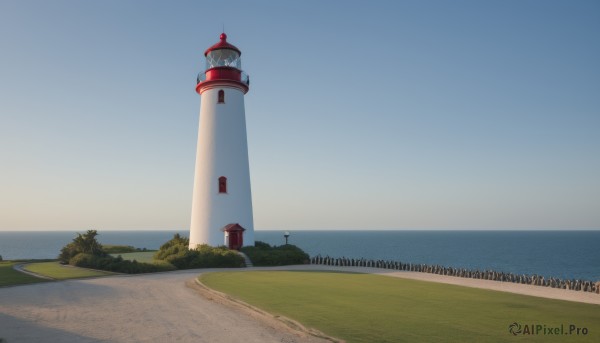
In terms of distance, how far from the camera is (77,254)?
32.0 m

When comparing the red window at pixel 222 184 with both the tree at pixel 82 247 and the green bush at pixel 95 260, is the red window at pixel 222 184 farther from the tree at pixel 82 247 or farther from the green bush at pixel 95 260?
the tree at pixel 82 247

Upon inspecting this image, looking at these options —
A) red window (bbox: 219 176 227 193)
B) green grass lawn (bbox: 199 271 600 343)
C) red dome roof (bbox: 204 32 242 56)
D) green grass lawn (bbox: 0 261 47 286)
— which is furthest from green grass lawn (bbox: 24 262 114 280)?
red dome roof (bbox: 204 32 242 56)

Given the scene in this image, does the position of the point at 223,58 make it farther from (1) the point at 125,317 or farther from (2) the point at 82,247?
(1) the point at 125,317

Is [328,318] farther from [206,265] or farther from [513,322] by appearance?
[206,265]

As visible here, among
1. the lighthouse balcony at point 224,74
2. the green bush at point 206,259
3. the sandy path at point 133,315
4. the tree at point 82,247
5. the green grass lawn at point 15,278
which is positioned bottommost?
the sandy path at point 133,315

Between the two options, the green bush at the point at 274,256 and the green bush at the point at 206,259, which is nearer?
the green bush at the point at 206,259

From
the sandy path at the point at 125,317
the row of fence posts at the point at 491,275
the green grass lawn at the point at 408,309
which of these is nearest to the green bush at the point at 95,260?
the sandy path at the point at 125,317

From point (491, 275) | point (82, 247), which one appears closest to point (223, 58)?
point (82, 247)

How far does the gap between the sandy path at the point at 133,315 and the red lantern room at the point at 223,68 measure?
66.8 feet

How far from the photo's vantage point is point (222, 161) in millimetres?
36500

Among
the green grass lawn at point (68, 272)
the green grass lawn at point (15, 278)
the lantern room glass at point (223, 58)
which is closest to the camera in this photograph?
the green grass lawn at point (15, 278)

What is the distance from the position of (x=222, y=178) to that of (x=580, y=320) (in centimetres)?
2803

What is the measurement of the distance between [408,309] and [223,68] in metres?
28.5

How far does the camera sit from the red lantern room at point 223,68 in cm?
3700
